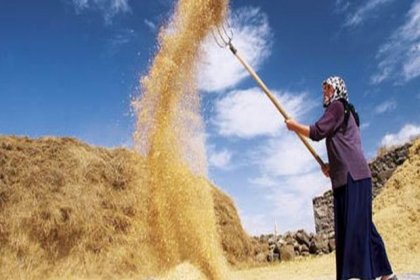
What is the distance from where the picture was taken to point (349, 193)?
3859mm

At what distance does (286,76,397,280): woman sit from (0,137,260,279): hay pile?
223 inches

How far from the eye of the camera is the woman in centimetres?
380

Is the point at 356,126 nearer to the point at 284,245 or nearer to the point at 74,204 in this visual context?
the point at 74,204

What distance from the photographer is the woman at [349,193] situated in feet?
12.5

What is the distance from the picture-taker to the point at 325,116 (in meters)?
3.94

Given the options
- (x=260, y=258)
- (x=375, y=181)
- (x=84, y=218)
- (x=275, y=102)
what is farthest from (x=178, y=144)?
(x=375, y=181)

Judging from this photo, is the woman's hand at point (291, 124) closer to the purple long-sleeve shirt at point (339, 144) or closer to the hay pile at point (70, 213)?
the purple long-sleeve shirt at point (339, 144)

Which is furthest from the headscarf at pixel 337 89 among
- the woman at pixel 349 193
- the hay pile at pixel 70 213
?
the hay pile at pixel 70 213

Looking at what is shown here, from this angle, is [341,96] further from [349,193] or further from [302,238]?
[302,238]

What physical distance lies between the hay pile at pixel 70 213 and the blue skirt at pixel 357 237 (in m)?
5.65

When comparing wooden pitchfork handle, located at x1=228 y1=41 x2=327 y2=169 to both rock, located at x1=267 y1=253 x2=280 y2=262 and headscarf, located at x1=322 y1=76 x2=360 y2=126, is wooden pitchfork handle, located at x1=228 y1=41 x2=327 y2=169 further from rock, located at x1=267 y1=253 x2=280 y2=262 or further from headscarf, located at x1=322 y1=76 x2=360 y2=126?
rock, located at x1=267 y1=253 x2=280 y2=262

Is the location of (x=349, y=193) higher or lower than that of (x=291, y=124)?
lower

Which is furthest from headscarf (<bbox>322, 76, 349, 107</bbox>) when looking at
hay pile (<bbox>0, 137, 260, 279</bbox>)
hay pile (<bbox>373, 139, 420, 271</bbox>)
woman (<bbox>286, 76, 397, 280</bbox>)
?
hay pile (<bbox>0, 137, 260, 279</bbox>)

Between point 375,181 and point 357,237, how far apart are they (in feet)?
50.6
